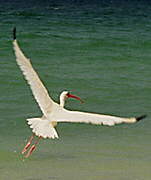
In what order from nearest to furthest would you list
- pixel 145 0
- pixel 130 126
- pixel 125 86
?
pixel 130 126, pixel 125 86, pixel 145 0

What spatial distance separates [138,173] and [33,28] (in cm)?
1783

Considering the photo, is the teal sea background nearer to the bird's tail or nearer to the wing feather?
the bird's tail

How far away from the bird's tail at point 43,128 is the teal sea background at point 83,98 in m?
0.84

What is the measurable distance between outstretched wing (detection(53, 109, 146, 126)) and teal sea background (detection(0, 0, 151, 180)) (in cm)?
94

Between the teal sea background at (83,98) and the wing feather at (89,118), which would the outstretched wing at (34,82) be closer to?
the wing feather at (89,118)

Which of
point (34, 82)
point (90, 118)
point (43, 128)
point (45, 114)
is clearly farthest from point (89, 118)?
point (34, 82)

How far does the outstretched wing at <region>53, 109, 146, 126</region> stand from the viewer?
750 cm

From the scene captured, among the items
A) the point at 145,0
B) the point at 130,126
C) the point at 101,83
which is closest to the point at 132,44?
the point at 101,83

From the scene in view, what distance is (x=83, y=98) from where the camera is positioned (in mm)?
13992

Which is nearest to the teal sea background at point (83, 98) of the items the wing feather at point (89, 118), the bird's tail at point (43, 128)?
the bird's tail at point (43, 128)

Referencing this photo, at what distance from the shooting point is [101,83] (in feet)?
51.0

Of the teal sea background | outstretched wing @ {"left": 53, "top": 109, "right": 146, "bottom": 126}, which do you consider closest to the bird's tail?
outstretched wing @ {"left": 53, "top": 109, "right": 146, "bottom": 126}

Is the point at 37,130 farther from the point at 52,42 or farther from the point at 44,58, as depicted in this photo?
the point at 52,42

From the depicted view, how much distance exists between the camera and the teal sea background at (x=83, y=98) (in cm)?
956
